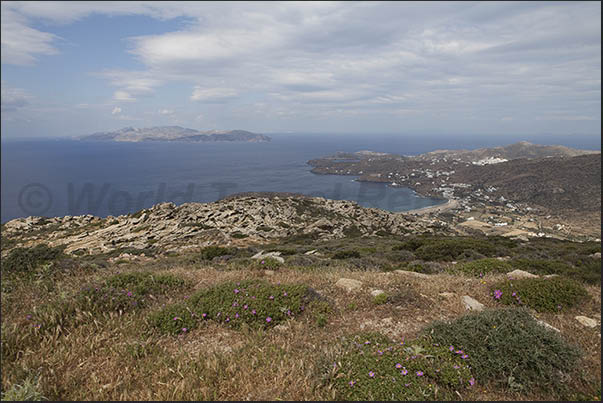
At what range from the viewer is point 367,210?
55281 mm

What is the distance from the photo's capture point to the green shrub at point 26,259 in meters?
7.30

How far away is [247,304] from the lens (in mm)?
5559

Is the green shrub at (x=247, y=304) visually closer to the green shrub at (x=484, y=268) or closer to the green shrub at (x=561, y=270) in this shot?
the green shrub at (x=484, y=268)

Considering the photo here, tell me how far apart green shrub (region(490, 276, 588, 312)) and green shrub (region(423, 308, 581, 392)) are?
2.13 meters

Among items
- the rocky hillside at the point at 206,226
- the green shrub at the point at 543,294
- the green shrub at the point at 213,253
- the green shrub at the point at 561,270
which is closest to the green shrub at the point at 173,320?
the green shrub at the point at 543,294

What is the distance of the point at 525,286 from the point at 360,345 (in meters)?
5.04

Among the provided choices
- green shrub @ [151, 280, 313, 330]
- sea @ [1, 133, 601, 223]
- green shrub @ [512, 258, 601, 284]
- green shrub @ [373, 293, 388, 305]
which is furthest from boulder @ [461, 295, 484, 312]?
sea @ [1, 133, 601, 223]

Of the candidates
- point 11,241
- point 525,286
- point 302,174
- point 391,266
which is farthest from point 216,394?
point 302,174

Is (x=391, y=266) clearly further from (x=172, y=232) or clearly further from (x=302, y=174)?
(x=302, y=174)

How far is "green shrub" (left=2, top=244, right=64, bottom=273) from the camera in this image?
730 cm

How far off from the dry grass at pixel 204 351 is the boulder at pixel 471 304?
16 centimetres

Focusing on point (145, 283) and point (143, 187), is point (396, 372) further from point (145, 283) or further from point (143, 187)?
point (143, 187)

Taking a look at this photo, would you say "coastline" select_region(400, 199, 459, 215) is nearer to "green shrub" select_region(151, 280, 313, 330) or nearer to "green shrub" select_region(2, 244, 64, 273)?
"green shrub" select_region(151, 280, 313, 330)

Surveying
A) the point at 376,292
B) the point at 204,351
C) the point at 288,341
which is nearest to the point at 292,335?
the point at 288,341
